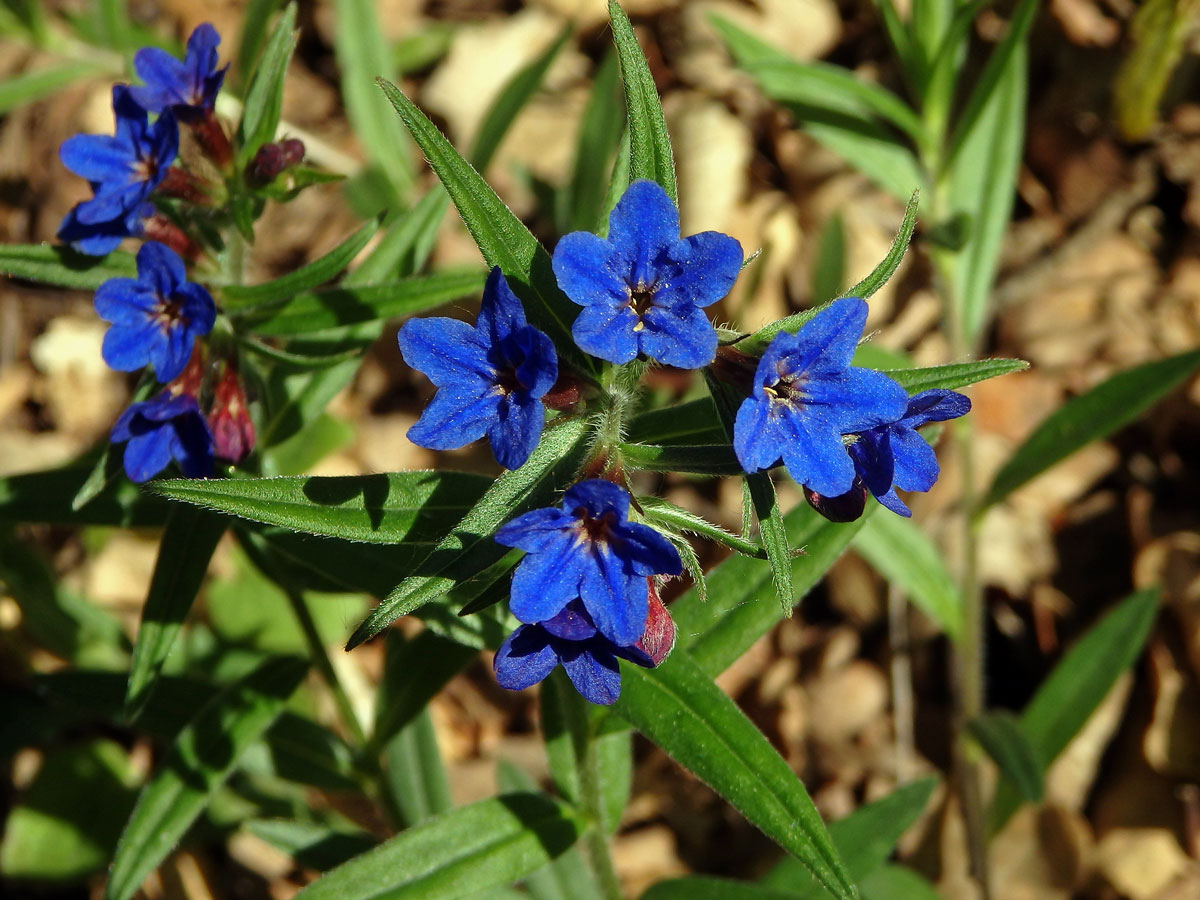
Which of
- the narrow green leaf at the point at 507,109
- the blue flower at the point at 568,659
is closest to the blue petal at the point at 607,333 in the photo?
the blue flower at the point at 568,659

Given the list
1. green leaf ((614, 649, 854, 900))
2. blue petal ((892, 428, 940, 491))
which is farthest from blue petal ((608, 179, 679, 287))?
green leaf ((614, 649, 854, 900))

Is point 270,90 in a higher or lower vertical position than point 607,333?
higher

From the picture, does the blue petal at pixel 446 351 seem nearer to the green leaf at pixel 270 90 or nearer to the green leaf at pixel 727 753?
the green leaf at pixel 727 753

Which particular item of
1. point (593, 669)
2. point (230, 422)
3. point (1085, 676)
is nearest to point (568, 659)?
point (593, 669)

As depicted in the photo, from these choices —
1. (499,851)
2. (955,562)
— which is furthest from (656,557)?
(955,562)

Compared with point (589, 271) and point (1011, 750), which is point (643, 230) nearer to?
point (589, 271)

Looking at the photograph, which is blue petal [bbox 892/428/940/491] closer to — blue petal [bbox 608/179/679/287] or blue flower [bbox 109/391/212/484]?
blue petal [bbox 608/179/679/287]

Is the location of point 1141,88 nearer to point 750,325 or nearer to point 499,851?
point 750,325

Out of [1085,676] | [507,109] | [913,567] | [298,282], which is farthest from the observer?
[507,109]
